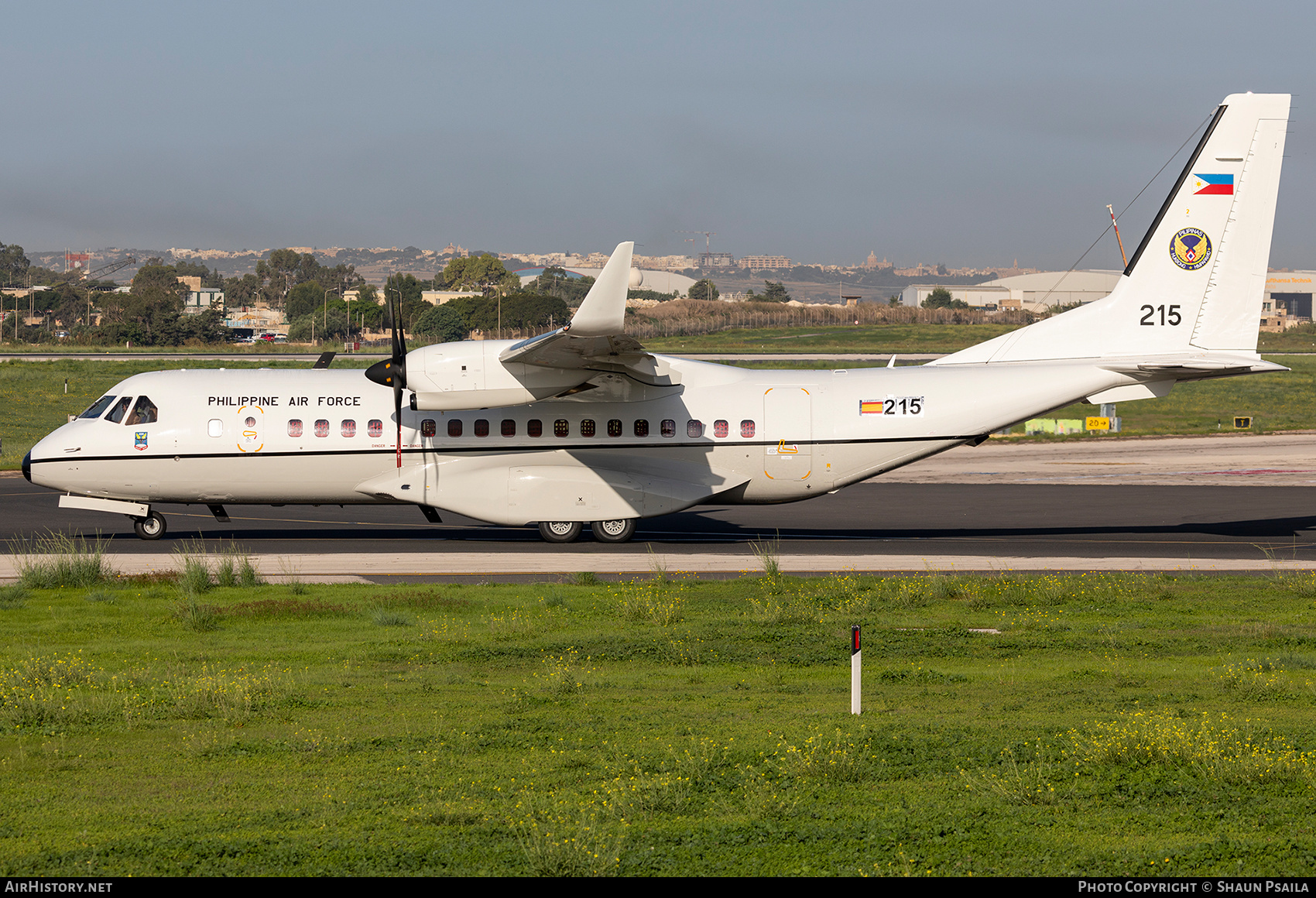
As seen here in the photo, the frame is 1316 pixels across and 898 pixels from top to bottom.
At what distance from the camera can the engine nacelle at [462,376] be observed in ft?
73.9

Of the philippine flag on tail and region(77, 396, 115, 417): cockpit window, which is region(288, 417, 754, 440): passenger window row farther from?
the philippine flag on tail

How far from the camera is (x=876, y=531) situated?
1107 inches

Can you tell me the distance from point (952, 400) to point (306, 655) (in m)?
15.9

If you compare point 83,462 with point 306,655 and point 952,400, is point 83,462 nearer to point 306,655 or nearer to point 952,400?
point 306,655

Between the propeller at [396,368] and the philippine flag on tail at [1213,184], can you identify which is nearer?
the propeller at [396,368]

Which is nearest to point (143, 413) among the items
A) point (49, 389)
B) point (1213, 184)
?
point (1213, 184)

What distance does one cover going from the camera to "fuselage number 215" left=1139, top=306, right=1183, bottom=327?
25.4 metres

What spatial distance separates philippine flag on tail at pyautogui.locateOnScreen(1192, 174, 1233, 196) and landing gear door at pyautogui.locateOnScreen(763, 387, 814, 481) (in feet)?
32.0

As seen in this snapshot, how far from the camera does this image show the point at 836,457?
25422 mm

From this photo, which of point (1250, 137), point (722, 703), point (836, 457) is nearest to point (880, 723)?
point (722, 703)

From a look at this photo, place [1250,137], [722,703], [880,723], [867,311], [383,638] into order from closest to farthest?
[880,723], [722,703], [383,638], [1250,137], [867,311]

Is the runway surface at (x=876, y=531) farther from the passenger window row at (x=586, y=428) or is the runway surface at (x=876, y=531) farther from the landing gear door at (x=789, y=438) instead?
the passenger window row at (x=586, y=428)

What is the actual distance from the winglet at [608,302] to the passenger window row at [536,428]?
18.6ft

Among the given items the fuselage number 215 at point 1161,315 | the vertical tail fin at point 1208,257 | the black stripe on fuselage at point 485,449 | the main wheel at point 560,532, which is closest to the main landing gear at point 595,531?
the main wheel at point 560,532
